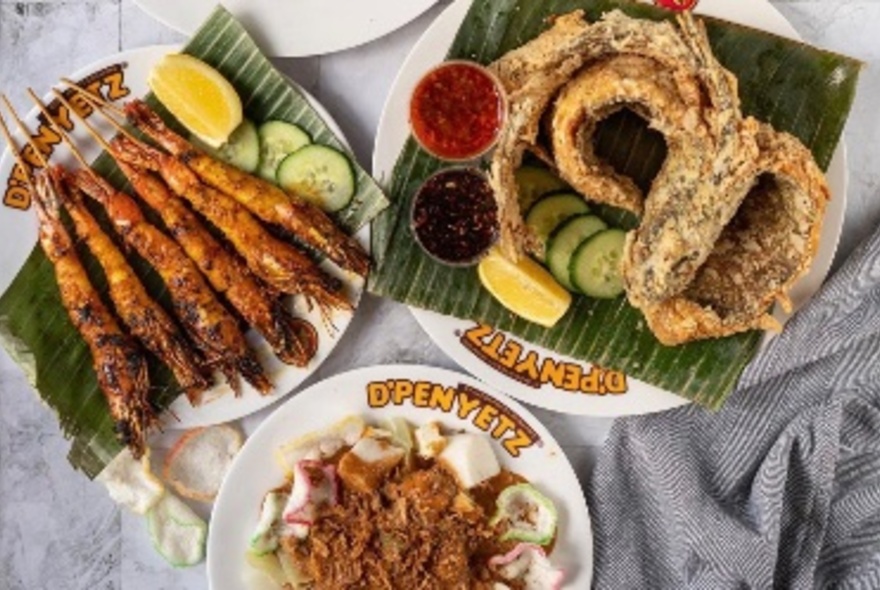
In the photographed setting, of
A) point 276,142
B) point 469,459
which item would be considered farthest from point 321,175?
point 469,459

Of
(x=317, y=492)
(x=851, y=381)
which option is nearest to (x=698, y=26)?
(x=851, y=381)

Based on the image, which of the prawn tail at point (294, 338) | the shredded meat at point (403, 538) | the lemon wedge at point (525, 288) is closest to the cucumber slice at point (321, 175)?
the prawn tail at point (294, 338)

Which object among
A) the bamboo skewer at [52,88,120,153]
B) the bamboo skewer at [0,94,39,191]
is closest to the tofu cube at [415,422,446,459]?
the bamboo skewer at [52,88,120,153]

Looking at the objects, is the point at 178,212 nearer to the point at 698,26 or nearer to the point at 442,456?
the point at 442,456

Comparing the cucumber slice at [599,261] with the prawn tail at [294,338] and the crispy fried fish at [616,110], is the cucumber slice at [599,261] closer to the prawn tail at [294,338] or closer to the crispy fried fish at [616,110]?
the crispy fried fish at [616,110]

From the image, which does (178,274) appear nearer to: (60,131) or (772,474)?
(60,131)
